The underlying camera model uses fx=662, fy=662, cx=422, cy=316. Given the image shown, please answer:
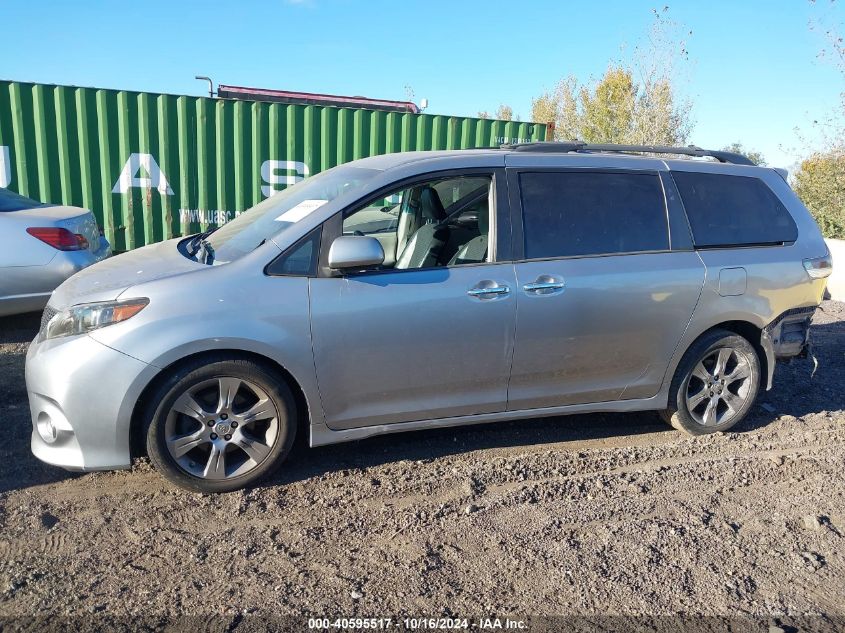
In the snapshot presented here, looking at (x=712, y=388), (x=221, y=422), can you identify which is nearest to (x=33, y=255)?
(x=221, y=422)

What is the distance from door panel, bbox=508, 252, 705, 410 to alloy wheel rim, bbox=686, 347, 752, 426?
373 mm

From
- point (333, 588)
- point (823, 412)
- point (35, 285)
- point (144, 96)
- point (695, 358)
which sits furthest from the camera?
point (144, 96)

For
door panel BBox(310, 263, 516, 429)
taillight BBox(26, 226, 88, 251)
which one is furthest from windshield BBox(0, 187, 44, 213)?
door panel BBox(310, 263, 516, 429)

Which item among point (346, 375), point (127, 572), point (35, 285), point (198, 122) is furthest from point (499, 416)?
point (198, 122)

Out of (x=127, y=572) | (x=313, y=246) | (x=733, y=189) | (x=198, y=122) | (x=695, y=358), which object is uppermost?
(x=198, y=122)

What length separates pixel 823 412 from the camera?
5.10 meters

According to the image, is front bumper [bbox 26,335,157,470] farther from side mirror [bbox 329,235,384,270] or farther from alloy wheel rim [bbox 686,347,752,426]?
alloy wheel rim [bbox 686,347,752,426]

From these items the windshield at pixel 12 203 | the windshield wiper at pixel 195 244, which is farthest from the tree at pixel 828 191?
the windshield at pixel 12 203

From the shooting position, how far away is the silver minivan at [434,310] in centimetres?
330

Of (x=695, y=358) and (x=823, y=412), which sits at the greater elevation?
(x=695, y=358)

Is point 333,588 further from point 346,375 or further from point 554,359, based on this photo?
point 554,359

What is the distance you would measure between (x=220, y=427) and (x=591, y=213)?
2517 millimetres

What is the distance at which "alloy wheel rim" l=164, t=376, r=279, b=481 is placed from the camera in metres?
3.37

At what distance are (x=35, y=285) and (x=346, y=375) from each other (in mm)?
3833
